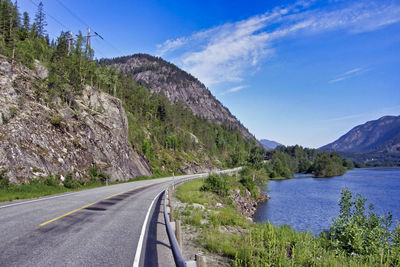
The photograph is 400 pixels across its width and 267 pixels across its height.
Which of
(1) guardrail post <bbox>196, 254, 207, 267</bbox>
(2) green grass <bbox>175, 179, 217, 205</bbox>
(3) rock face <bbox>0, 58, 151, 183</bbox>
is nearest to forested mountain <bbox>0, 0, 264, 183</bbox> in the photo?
(3) rock face <bbox>0, 58, 151, 183</bbox>

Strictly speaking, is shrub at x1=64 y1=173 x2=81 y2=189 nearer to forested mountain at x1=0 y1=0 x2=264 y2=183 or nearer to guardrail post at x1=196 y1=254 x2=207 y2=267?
forested mountain at x1=0 y1=0 x2=264 y2=183

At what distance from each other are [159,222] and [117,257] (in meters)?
4.45

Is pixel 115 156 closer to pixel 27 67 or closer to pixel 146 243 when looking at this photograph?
pixel 27 67

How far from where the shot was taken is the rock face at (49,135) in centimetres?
2066

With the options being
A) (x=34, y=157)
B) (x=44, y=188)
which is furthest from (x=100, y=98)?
(x=44, y=188)

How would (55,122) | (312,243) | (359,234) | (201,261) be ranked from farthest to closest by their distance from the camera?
1. (55,122)
2. (312,243)
3. (359,234)
4. (201,261)

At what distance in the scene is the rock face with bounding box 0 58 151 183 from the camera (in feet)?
67.8

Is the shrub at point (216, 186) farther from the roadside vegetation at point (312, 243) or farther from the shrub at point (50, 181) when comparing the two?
the roadside vegetation at point (312, 243)

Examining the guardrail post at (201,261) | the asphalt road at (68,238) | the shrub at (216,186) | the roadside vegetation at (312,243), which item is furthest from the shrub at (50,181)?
the guardrail post at (201,261)

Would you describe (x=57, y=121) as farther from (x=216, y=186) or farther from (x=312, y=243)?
(x=312, y=243)

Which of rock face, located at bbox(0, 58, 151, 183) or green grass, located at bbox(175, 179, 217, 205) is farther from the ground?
rock face, located at bbox(0, 58, 151, 183)

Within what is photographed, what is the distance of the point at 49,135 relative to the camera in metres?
25.7

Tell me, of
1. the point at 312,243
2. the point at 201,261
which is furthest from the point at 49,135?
the point at 201,261

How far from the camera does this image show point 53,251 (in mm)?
6195
